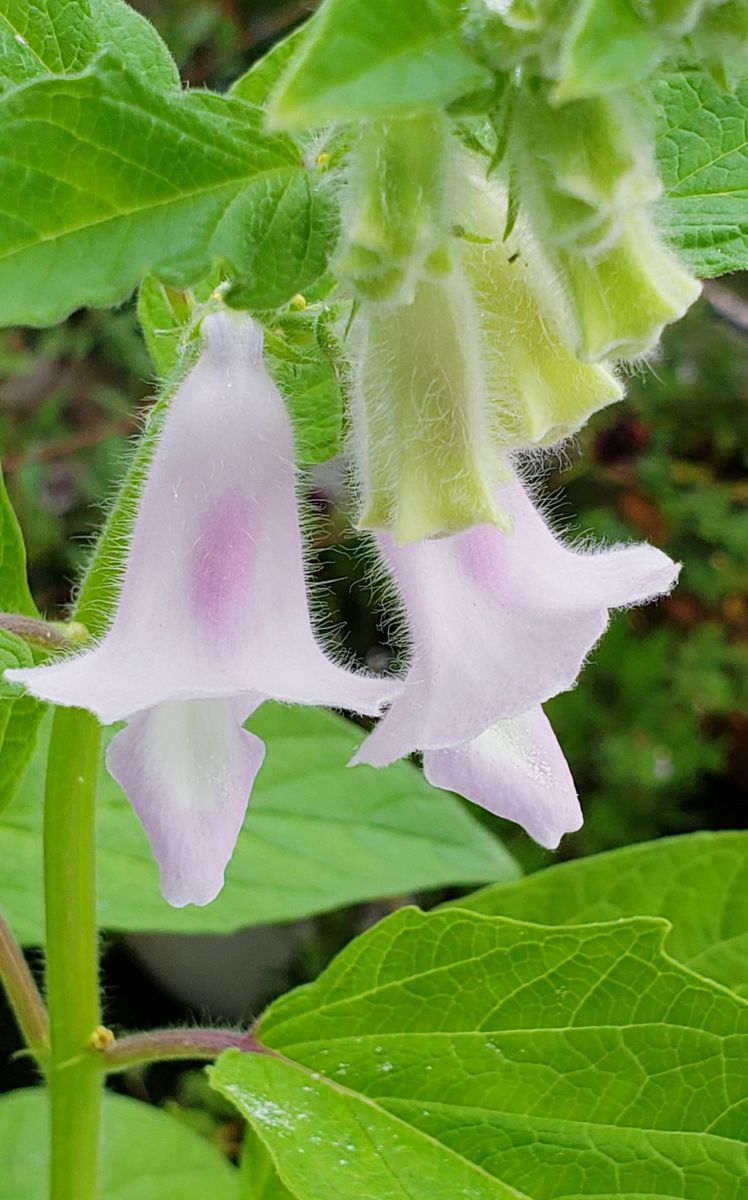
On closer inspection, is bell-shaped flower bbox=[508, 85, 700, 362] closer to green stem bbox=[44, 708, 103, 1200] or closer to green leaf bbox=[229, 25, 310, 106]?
green leaf bbox=[229, 25, 310, 106]

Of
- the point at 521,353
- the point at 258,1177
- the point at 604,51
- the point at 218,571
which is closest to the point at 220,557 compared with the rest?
the point at 218,571

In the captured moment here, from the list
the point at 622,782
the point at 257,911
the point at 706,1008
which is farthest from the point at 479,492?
the point at 622,782

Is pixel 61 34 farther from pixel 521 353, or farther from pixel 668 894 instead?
pixel 668 894

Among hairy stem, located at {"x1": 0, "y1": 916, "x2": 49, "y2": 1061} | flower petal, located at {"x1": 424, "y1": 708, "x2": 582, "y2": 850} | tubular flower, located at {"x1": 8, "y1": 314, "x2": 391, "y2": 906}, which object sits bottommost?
hairy stem, located at {"x1": 0, "y1": 916, "x2": 49, "y2": 1061}

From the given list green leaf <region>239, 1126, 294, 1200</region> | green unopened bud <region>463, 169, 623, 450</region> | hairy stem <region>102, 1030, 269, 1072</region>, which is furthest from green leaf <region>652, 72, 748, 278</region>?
green leaf <region>239, 1126, 294, 1200</region>

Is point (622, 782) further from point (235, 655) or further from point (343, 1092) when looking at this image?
point (235, 655)

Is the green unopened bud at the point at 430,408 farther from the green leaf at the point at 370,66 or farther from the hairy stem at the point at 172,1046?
the hairy stem at the point at 172,1046
